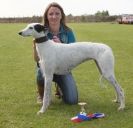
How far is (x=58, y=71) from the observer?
31.1ft

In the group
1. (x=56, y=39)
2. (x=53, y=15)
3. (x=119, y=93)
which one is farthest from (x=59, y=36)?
(x=119, y=93)

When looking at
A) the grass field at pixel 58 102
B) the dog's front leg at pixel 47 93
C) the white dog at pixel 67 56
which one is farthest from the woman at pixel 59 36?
the dog's front leg at pixel 47 93

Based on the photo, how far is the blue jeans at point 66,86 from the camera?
9.95 m

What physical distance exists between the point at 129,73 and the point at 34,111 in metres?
5.78

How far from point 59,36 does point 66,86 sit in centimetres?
109

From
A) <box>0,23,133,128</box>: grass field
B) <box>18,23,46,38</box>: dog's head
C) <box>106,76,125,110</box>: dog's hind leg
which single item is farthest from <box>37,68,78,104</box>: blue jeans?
<box>18,23,46,38</box>: dog's head

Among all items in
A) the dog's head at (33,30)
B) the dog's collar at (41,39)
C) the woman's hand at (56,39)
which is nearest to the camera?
the dog's head at (33,30)

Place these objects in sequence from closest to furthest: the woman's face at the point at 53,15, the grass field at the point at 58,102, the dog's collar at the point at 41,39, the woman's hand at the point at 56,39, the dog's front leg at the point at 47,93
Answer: the grass field at the point at 58,102 < the dog's collar at the point at 41,39 < the dog's front leg at the point at 47,93 < the woman's face at the point at 53,15 < the woman's hand at the point at 56,39

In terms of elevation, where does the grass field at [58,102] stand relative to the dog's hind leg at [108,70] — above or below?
below

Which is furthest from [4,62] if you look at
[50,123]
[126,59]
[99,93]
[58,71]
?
[50,123]

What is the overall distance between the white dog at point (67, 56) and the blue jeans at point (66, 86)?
0.78m

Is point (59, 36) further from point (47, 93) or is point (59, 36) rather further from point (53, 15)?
point (47, 93)

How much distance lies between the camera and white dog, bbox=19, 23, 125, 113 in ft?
29.9

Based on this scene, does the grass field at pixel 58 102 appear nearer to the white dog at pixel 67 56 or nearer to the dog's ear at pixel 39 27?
the white dog at pixel 67 56
